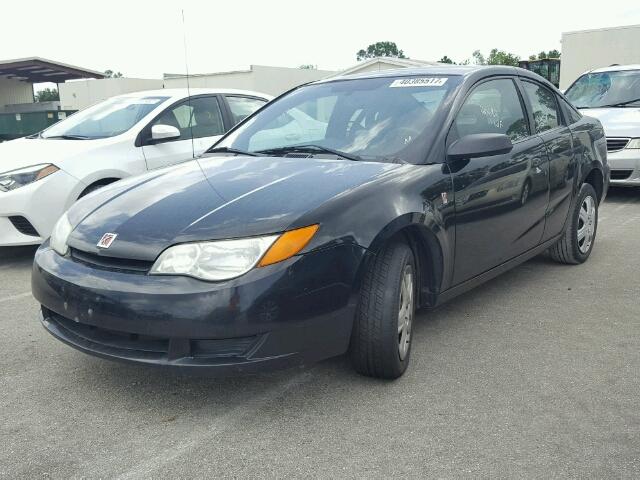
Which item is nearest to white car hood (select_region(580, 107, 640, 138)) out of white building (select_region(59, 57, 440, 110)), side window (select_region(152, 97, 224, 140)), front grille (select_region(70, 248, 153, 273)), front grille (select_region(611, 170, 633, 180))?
front grille (select_region(611, 170, 633, 180))

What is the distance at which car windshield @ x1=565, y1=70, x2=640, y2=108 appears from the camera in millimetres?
9422

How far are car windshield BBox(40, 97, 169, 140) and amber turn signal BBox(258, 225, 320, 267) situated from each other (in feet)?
12.8

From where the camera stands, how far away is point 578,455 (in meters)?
2.56

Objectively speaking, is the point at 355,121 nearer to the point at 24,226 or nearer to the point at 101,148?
the point at 101,148

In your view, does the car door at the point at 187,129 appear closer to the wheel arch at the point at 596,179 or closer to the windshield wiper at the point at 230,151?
the windshield wiper at the point at 230,151

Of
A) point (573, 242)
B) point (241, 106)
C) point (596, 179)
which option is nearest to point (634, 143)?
point (596, 179)

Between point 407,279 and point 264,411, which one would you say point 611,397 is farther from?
point 264,411

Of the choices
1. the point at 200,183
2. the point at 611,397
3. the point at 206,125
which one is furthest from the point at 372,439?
the point at 206,125

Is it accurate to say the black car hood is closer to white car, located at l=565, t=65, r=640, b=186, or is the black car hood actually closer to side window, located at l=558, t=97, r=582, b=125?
A: side window, located at l=558, t=97, r=582, b=125

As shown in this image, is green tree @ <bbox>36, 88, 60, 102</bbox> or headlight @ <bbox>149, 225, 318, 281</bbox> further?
green tree @ <bbox>36, 88, 60, 102</bbox>

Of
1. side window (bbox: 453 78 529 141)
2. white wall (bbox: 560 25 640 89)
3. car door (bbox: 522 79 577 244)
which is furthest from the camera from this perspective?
white wall (bbox: 560 25 640 89)

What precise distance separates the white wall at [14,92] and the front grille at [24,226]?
1238 inches

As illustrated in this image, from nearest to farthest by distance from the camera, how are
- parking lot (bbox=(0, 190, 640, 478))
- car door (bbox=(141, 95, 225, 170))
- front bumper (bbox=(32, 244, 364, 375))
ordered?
parking lot (bbox=(0, 190, 640, 478)) → front bumper (bbox=(32, 244, 364, 375)) → car door (bbox=(141, 95, 225, 170))

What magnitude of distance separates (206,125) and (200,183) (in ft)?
11.8
